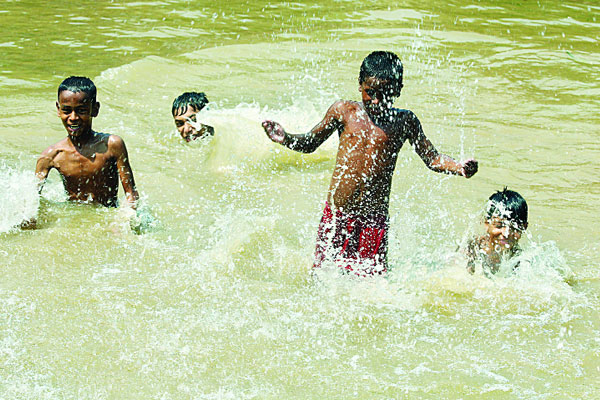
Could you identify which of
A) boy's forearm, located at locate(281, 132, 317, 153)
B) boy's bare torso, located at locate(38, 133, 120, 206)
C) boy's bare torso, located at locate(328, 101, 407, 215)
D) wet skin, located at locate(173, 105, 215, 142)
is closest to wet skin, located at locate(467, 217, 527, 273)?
boy's bare torso, located at locate(328, 101, 407, 215)

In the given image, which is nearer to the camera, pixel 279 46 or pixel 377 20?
pixel 279 46

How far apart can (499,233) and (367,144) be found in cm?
121

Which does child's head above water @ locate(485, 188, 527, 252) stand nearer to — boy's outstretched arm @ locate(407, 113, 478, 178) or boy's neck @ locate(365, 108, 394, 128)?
boy's outstretched arm @ locate(407, 113, 478, 178)

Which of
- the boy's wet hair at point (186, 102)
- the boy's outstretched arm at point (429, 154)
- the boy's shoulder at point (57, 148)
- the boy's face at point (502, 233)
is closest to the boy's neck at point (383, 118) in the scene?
the boy's outstretched arm at point (429, 154)

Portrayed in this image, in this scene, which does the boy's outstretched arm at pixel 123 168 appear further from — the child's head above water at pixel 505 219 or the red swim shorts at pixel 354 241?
the child's head above water at pixel 505 219

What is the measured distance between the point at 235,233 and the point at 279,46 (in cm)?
606

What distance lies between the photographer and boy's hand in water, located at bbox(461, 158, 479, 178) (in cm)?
423

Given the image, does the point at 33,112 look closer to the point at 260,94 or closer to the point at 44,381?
the point at 260,94

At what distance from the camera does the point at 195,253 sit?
16.9 feet

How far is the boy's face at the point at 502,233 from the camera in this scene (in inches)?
196

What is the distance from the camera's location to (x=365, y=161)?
14.5ft

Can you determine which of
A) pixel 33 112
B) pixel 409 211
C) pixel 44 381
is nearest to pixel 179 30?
pixel 33 112

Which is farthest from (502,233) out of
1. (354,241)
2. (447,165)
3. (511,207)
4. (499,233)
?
(354,241)

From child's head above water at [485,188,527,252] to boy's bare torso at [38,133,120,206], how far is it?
8.50ft
